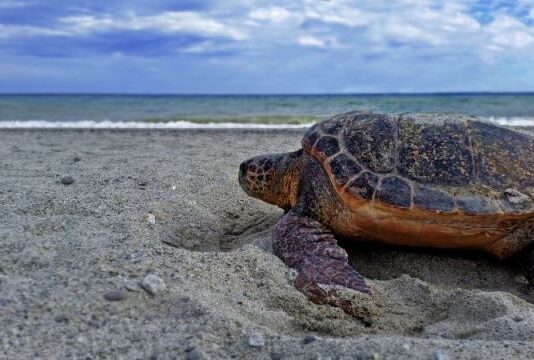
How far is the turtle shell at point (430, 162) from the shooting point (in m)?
3.41

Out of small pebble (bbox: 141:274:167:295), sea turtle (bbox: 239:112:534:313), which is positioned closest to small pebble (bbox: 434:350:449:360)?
sea turtle (bbox: 239:112:534:313)

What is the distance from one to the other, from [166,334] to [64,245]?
3.75 feet

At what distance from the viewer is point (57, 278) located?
107 inches

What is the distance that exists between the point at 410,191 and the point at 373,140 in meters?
0.47

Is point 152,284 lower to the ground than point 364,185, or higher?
lower

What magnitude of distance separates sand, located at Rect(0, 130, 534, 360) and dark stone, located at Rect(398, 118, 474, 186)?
581mm

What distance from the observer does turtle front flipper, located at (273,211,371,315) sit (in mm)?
2986

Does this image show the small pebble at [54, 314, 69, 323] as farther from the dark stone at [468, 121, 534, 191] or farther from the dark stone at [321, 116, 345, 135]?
the dark stone at [468, 121, 534, 191]

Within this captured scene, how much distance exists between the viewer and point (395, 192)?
3.44 m

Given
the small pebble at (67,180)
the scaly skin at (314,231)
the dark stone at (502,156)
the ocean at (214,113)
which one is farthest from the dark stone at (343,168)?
the ocean at (214,113)

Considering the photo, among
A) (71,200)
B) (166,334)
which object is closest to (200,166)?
(71,200)

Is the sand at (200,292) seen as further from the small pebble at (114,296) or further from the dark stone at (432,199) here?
the dark stone at (432,199)

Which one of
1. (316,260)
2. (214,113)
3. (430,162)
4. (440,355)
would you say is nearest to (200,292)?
(316,260)

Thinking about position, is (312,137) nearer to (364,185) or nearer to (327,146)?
(327,146)
